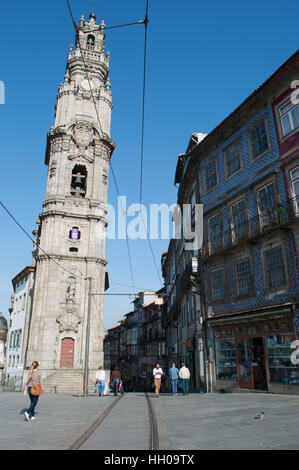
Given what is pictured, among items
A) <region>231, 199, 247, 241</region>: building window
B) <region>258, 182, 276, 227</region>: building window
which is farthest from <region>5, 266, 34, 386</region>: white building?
<region>258, 182, 276, 227</region>: building window

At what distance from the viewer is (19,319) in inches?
1715

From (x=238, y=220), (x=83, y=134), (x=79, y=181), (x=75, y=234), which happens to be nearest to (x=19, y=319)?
(x=75, y=234)

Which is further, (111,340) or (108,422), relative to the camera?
(111,340)

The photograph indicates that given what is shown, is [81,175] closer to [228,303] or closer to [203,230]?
[203,230]

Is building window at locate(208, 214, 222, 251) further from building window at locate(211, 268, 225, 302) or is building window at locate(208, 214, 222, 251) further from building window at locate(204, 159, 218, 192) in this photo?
building window at locate(204, 159, 218, 192)

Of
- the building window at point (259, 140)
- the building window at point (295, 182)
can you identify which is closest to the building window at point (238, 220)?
the building window at point (259, 140)

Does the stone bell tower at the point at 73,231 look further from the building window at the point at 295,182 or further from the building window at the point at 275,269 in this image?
the building window at the point at 275,269

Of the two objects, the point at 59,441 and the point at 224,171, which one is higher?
the point at 224,171

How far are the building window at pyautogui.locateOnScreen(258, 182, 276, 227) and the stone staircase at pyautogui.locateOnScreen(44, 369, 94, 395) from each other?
21611 millimetres

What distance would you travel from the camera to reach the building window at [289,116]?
50.1 ft

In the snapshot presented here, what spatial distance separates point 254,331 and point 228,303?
2.24 meters

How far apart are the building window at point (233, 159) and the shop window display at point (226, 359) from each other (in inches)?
350
